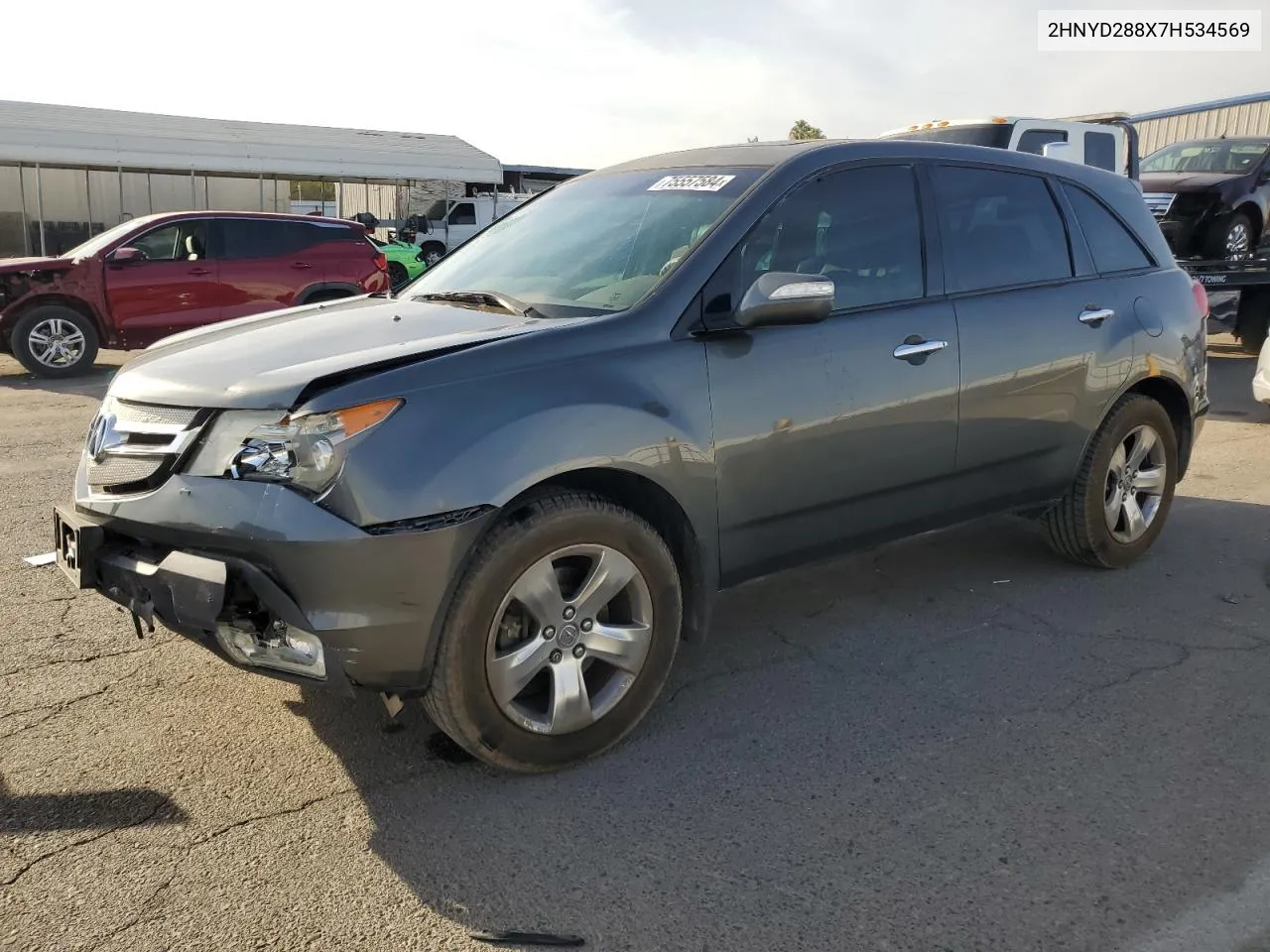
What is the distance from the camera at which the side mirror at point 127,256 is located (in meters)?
11.6

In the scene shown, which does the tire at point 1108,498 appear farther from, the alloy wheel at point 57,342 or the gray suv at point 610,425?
the alloy wheel at point 57,342

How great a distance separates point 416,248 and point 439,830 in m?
24.0

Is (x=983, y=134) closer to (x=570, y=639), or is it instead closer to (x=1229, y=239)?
(x=1229, y=239)

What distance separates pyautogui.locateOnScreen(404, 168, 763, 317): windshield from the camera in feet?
11.8

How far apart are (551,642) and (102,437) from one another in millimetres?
1466

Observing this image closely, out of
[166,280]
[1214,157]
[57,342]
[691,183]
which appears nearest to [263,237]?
[166,280]

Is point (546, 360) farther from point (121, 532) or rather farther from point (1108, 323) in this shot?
point (1108, 323)

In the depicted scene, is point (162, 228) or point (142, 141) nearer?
point (162, 228)

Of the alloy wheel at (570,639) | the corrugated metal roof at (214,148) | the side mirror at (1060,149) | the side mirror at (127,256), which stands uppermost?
the corrugated metal roof at (214,148)

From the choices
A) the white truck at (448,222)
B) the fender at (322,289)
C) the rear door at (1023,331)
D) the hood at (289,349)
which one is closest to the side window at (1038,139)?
the fender at (322,289)

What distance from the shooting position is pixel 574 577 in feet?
10.5

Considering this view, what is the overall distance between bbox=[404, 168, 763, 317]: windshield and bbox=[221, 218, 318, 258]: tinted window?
8.75m

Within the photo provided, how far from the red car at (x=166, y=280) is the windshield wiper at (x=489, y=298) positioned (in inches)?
294

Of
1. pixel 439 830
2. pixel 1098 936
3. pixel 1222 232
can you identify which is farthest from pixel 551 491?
pixel 1222 232
